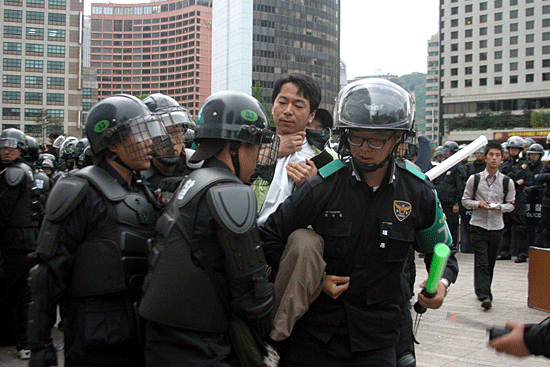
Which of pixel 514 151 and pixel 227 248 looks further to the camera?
pixel 514 151

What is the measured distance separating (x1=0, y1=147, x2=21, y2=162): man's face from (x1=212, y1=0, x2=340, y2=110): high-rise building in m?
93.0

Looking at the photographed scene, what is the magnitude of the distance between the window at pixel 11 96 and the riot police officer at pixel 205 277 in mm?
98890

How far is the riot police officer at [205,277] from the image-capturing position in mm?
2217

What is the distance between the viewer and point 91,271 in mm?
2639

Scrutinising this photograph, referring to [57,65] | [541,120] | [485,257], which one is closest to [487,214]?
[485,257]

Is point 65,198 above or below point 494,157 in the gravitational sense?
below

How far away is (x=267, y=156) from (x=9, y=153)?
408cm

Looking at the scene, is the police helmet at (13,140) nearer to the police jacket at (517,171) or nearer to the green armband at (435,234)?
the green armband at (435,234)

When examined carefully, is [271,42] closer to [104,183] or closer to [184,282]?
[104,183]

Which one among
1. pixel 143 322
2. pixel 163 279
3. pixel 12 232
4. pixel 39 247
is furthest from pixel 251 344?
pixel 12 232

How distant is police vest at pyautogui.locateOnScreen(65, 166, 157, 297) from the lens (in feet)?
8.66

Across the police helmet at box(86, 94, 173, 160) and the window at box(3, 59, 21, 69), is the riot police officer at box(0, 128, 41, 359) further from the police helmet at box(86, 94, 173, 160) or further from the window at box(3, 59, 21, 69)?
the window at box(3, 59, 21, 69)

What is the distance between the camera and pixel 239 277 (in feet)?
7.27

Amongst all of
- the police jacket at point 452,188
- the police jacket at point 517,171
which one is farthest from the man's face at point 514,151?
the police jacket at point 452,188
